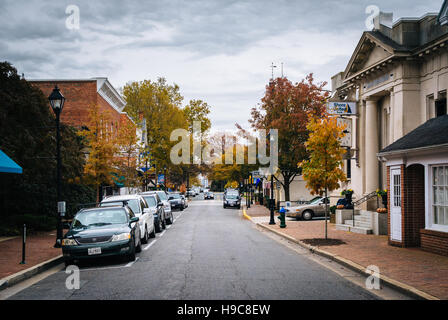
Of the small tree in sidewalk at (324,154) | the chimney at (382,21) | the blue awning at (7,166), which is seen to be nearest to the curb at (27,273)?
the blue awning at (7,166)

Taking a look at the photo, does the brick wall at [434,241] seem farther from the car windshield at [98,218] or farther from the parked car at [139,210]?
the parked car at [139,210]

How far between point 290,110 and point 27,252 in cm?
2412

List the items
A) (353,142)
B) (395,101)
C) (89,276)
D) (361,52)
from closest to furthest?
(89,276), (395,101), (361,52), (353,142)

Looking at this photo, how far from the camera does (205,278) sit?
949cm

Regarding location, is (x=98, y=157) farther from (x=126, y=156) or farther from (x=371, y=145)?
(x=371, y=145)

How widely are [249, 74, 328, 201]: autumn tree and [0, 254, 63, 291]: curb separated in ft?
74.7

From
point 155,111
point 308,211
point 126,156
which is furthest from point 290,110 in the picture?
point 155,111

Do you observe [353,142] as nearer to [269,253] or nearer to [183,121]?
[269,253]

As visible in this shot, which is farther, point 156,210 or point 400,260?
point 156,210

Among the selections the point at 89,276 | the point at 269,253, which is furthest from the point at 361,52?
the point at 89,276

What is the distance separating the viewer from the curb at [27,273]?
30.6 feet

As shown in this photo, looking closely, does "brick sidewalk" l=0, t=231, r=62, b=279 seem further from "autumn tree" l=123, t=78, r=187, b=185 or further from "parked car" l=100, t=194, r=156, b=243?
"autumn tree" l=123, t=78, r=187, b=185

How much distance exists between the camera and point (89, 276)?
33.4 feet
